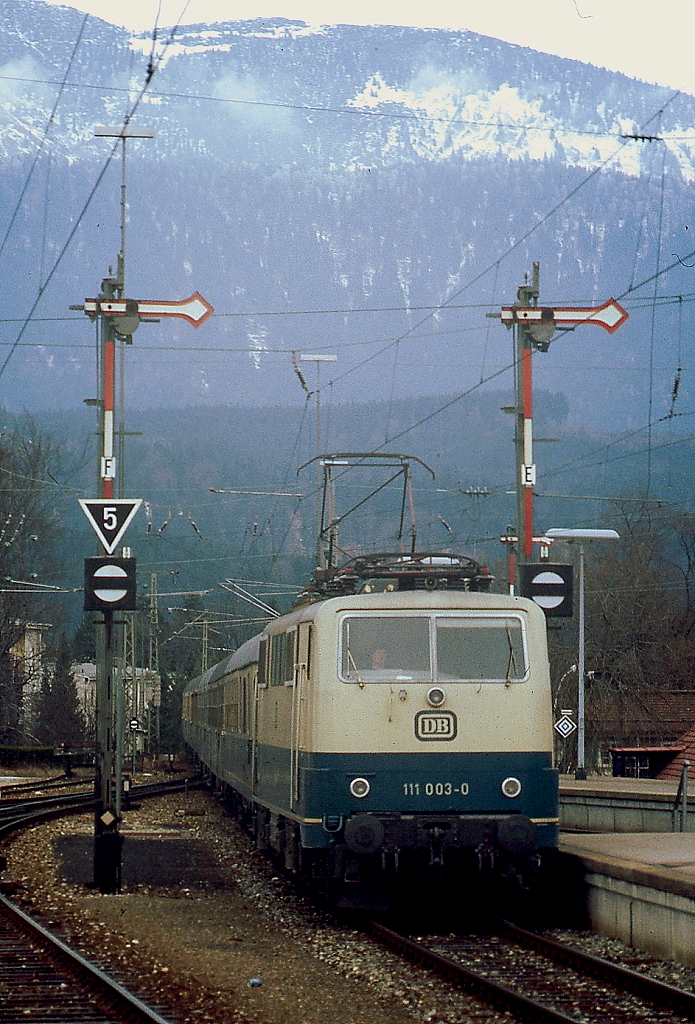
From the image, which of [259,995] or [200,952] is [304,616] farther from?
[259,995]

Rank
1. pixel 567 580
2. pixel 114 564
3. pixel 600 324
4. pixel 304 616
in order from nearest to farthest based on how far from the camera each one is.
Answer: pixel 304 616 → pixel 114 564 → pixel 567 580 → pixel 600 324

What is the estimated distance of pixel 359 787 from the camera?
1411 cm

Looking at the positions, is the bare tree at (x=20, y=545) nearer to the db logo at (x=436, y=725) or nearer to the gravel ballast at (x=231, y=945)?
the gravel ballast at (x=231, y=945)

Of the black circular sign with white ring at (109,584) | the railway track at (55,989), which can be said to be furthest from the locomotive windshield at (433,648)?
the railway track at (55,989)

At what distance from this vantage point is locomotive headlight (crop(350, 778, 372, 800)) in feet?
46.2

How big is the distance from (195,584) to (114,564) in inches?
4376

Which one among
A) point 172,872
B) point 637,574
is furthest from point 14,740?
point 172,872

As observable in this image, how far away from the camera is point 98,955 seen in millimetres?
11992

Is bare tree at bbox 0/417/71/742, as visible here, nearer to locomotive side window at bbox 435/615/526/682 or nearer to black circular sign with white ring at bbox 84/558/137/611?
black circular sign with white ring at bbox 84/558/137/611

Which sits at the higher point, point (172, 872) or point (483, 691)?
point (483, 691)

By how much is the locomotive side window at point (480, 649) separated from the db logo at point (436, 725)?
36cm

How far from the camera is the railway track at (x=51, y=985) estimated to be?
9.68 meters

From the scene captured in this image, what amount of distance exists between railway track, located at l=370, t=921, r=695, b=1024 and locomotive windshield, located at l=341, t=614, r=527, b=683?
92.6 inches

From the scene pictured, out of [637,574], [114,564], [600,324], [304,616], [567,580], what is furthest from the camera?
[637,574]
